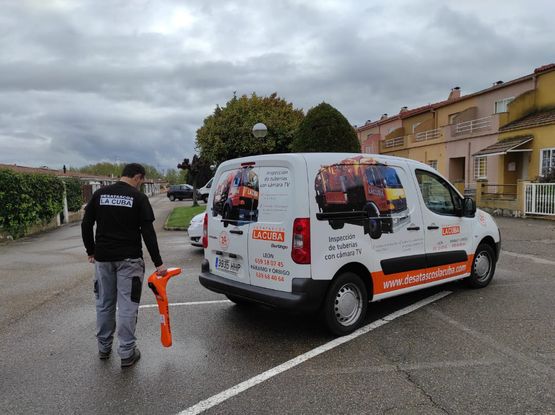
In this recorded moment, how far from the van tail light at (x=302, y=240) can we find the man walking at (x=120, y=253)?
1.30 metres

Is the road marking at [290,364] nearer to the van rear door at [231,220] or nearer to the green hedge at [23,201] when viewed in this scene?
the van rear door at [231,220]

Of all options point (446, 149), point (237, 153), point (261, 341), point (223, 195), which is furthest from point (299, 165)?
point (446, 149)

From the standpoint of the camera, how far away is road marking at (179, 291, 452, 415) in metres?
3.13

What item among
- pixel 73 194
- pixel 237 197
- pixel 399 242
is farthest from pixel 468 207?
pixel 73 194

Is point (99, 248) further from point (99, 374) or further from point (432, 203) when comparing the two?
point (432, 203)

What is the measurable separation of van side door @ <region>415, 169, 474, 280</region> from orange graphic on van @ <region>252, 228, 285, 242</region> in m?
2.09

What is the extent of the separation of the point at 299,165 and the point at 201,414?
2327 millimetres

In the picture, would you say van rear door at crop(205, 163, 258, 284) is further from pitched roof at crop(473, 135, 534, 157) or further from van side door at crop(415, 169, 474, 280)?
pitched roof at crop(473, 135, 534, 157)

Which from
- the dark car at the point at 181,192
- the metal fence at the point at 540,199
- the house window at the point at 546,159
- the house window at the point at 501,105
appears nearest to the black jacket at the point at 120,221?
the metal fence at the point at 540,199

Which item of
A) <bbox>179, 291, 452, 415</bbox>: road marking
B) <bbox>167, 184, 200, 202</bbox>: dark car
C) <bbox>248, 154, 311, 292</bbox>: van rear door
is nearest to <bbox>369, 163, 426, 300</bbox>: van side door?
<bbox>179, 291, 452, 415</bbox>: road marking

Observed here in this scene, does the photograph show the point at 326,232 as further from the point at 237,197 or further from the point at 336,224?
the point at 237,197

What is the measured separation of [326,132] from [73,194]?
46.3 ft

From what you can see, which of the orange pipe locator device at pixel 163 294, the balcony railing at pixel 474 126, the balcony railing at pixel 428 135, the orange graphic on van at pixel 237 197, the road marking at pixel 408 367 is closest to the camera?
the road marking at pixel 408 367

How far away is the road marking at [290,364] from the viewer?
123 inches
